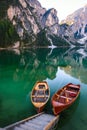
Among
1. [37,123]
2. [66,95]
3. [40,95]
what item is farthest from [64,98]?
[37,123]

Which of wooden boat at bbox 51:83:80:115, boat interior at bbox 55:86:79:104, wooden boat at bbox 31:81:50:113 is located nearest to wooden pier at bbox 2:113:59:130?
wooden boat at bbox 51:83:80:115

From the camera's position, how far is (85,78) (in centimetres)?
5881

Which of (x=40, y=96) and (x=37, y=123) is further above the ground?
(x=40, y=96)

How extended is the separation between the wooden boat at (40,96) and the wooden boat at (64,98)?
131 cm

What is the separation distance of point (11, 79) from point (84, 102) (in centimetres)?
1987

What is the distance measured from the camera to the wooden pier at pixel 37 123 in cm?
2309

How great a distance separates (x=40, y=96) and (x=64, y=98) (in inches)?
129

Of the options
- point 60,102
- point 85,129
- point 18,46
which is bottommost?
point 85,129

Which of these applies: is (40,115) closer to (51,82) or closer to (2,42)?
(51,82)

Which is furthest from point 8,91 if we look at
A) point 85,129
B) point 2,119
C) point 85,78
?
point 85,78

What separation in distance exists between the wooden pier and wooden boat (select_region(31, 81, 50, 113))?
328 cm

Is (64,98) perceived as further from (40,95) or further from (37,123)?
(37,123)

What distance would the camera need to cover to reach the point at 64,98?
3347 centimetres

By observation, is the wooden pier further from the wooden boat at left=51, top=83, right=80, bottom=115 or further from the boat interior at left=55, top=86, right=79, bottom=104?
the boat interior at left=55, top=86, right=79, bottom=104
